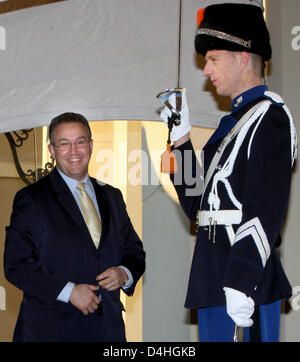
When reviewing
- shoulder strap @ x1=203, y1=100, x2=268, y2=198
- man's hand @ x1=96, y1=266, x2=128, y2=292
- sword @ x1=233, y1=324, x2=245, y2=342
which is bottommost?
sword @ x1=233, y1=324, x2=245, y2=342

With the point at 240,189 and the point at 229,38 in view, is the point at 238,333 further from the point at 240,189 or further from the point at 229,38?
the point at 229,38

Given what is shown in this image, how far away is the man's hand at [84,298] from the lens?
6.47 feet

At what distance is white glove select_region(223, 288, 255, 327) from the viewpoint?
1.56m

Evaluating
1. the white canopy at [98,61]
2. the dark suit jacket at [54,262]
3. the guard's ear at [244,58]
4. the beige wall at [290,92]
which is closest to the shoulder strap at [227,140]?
the guard's ear at [244,58]

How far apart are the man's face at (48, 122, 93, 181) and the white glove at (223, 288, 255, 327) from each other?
2.66 ft

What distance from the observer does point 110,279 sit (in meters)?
2.06

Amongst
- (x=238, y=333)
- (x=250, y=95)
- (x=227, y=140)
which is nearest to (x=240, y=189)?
(x=227, y=140)

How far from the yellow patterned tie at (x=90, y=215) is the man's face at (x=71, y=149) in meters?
0.07

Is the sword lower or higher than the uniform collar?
lower

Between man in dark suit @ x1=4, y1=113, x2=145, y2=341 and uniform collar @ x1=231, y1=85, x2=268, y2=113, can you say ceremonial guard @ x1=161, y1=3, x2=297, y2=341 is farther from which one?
man in dark suit @ x1=4, y1=113, x2=145, y2=341

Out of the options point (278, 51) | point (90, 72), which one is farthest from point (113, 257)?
point (278, 51)

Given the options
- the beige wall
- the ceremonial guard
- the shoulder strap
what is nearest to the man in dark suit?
the ceremonial guard

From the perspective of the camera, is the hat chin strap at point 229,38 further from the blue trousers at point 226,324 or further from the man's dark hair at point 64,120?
the blue trousers at point 226,324

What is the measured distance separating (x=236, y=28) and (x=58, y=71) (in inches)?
32.2
